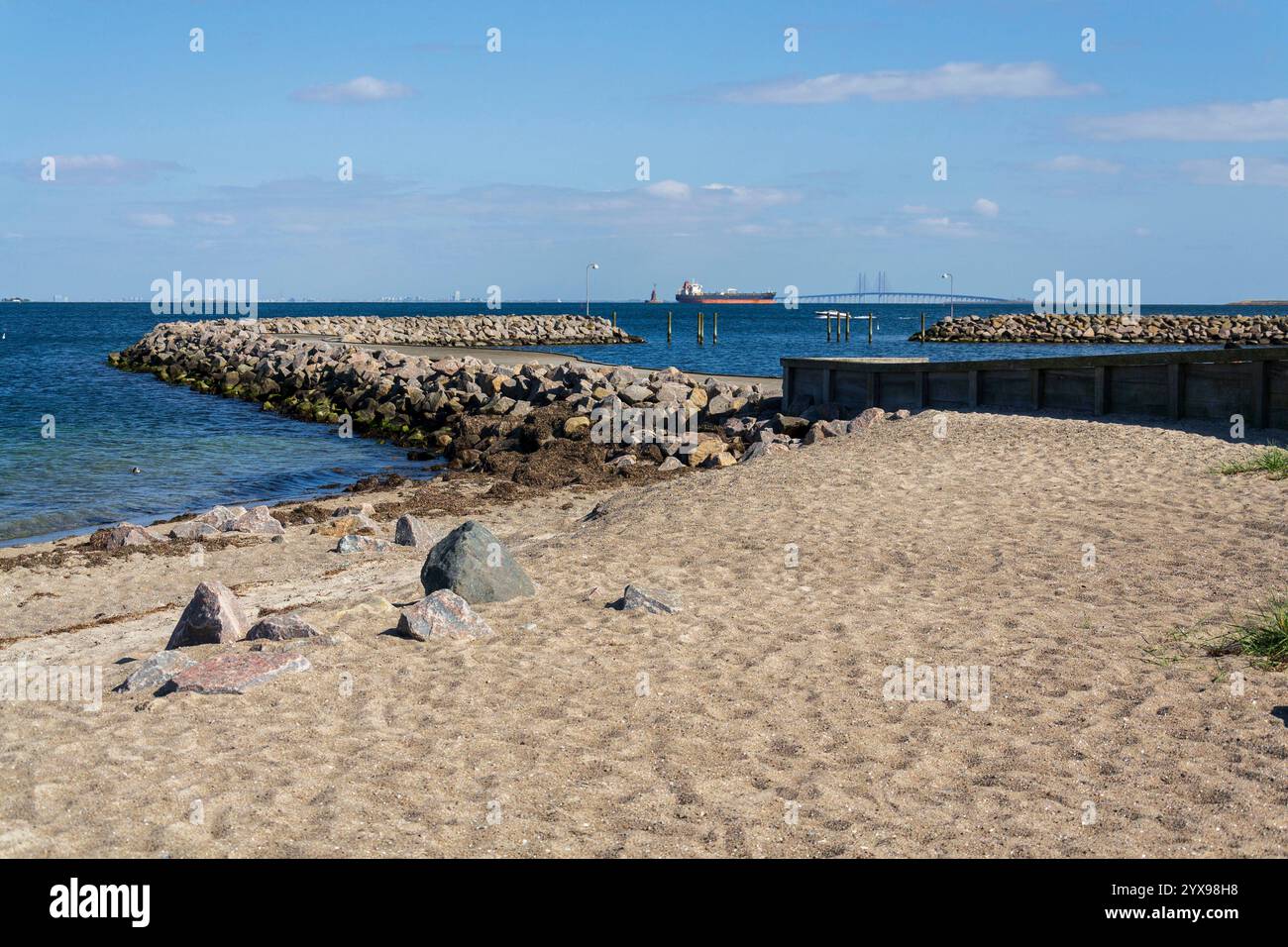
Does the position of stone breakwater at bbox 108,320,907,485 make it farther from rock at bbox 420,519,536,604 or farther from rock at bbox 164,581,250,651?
rock at bbox 164,581,250,651

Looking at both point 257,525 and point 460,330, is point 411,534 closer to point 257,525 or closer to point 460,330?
point 257,525

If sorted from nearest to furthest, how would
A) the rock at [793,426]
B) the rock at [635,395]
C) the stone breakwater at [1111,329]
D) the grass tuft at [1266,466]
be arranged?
1. the grass tuft at [1266,466]
2. the rock at [793,426]
3. the rock at [635,395]
4. the stone breakwater at [1111,329]

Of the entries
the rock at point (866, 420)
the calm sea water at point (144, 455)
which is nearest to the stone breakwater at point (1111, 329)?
the calm sea water at point (144, 455)

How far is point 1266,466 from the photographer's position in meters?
11.4

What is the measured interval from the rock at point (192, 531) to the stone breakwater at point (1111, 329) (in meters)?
57.0

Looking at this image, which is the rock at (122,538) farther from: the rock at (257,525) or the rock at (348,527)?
the rock at (348,527)

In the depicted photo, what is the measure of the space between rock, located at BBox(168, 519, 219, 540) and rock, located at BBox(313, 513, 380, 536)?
1.19 m

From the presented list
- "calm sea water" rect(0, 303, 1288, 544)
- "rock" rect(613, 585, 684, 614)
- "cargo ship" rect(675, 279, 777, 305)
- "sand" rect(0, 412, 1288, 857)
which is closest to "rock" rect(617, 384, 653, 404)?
"calm sea water" rect(0, 303, 1288, 544)

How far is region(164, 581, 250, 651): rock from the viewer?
7.55m

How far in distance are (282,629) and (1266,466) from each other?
381 inches

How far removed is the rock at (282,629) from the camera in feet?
24.3

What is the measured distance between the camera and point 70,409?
29.5 m

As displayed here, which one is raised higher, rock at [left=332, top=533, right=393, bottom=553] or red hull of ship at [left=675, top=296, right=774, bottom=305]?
red hull of ship at [left=675, top=296, right=774, bottom=305]

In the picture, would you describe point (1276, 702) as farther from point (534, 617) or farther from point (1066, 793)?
point (534, 617)
